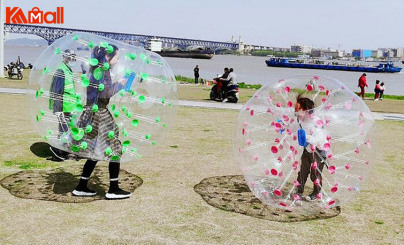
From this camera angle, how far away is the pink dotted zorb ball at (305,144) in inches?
219

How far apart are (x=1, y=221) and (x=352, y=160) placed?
170 inches

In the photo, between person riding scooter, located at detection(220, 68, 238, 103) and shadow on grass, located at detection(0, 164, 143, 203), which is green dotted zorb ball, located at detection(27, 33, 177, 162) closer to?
shadow on grass, located at detection(0, 164, 143, 203)

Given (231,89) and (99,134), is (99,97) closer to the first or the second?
(99,134)

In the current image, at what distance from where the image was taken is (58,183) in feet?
22.2

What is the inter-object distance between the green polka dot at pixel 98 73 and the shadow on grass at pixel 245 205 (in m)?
2.25

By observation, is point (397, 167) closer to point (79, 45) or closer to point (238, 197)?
point (238, 197)

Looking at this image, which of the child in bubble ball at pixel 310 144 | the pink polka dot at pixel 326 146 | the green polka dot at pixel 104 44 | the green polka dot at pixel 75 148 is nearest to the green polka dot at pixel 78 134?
the green polka dot at pixel 75 148

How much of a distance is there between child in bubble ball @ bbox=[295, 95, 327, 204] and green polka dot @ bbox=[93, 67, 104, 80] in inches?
97.3

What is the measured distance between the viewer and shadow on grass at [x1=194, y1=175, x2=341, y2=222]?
5.84 metres

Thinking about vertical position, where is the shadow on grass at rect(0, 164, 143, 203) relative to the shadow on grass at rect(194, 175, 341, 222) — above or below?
above

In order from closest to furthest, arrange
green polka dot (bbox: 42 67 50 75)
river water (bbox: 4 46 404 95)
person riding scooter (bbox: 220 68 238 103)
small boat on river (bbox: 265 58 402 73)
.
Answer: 1. green polka dot (bbox: 42 67 50 75)
2. person riding scooter (bbox: 220 68 238 103)
3. river water (bbox: 4 46 404 95)
4. small boat on river (bbox: 265 58 402 73)

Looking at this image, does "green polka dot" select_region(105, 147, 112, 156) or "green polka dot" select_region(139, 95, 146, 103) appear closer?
"green polka dot" select_region(105, 147, 112, 156)

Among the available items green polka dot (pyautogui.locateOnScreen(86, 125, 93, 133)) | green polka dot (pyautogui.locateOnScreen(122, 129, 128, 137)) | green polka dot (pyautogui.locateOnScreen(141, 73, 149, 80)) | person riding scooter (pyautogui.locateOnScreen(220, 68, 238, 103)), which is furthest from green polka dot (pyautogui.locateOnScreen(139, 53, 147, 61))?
person riding scooter (pyautogui.locateOnScreen(220, 68, 238, 103))

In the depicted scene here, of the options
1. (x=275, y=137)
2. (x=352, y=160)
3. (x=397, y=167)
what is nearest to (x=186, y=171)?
(x=275, y=137)
